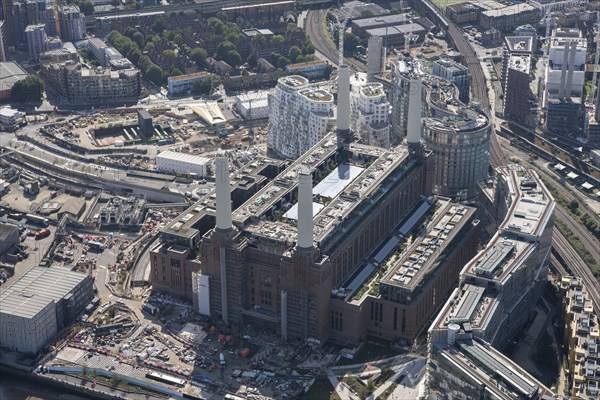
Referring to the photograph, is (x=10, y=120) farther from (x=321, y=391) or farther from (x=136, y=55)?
(x=321, y=391)

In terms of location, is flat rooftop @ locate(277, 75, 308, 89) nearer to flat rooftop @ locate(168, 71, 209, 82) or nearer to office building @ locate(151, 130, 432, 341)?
office building @ locate(151, 130, 432, 341)

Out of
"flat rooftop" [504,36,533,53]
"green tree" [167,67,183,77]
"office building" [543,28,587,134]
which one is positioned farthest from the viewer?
"green tree" [167,67,183,77]

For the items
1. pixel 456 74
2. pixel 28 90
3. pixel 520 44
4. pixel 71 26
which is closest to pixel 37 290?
pixel 28 90

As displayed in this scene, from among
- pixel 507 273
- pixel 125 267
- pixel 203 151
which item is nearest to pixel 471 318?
pixel 507 273

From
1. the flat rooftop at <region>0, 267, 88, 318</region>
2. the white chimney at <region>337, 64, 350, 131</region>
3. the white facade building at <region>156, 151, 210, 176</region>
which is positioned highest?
the white chimney at <region>337, 64, 350, 131</region>

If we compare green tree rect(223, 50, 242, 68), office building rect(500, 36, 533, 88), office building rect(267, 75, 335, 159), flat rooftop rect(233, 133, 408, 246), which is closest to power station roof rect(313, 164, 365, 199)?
flat rooftop rect(233, 133, 408, 246)
